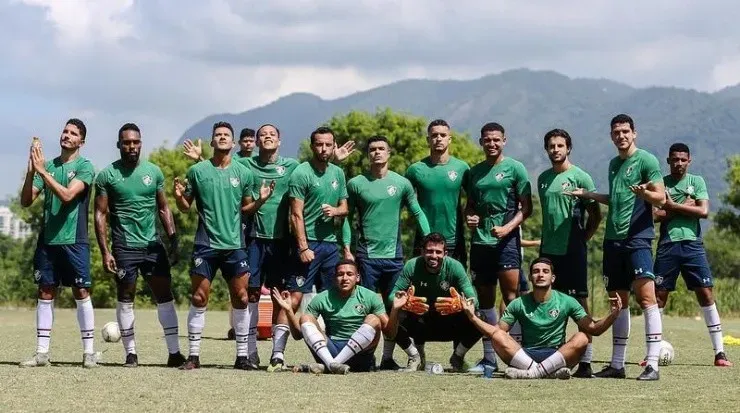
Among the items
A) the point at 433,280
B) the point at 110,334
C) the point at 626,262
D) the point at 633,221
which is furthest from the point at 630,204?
the point at 110,334

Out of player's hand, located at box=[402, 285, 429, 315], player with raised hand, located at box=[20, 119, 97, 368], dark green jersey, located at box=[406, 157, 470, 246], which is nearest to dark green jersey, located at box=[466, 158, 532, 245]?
dark green jersey, located at box=[406, 157, 470, 246]

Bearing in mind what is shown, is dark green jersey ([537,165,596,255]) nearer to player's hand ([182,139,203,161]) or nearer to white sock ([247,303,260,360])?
white sock ([247,303,260,360])

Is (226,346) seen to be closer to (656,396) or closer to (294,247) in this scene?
(294,247)

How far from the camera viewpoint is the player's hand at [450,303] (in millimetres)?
12188

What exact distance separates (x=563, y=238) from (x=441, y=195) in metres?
1.40

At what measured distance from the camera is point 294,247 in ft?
42.2

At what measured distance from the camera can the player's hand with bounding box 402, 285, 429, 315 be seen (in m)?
12.1

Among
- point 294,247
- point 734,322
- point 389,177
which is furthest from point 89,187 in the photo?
point 734,322

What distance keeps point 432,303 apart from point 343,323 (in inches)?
36.8

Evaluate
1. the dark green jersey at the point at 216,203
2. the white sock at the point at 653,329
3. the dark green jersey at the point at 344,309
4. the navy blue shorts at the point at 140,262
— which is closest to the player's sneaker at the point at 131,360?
the navy blue shorts at the point at 140,262

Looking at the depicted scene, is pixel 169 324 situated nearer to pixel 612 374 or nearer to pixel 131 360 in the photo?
pixel 131 360

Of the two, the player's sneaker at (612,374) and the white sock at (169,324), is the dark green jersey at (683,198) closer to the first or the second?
the player's sneaker at (612,374)

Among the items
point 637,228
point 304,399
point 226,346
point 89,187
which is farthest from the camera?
point 226,346

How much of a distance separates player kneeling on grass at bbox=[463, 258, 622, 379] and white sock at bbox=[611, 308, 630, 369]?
1.57ft
